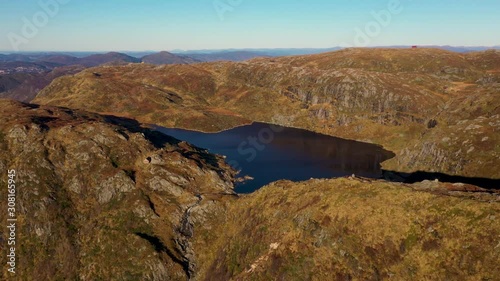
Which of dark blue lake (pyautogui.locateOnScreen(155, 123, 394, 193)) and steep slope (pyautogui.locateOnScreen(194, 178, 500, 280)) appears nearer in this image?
steep slope (pyautogui.locateOnScreen(194, 178, 500, 280))

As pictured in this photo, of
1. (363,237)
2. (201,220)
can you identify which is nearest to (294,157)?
(201,220)

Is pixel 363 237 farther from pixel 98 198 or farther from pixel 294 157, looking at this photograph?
pixel 294 157

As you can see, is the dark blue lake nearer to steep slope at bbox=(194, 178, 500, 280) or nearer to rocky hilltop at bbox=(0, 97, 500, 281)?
rocky hilltop at bbox=(0, 97, 500, 281)

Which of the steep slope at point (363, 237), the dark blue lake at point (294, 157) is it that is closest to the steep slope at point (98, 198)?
the steep slope at point (363, 237)

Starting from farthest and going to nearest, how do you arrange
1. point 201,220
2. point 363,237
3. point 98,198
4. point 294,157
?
point 294,157 < point 98,198 < point 201,220 < point 363,237

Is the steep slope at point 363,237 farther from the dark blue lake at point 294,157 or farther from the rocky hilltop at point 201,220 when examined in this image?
the dark blue lake at point 294,157

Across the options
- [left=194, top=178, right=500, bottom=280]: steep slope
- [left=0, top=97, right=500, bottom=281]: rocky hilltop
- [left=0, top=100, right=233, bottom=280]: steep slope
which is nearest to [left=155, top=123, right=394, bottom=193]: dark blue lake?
[left=0, top=100, right=233, bottom=280]: steep slope

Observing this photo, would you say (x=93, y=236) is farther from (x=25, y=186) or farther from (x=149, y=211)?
(x=25, y=186)
